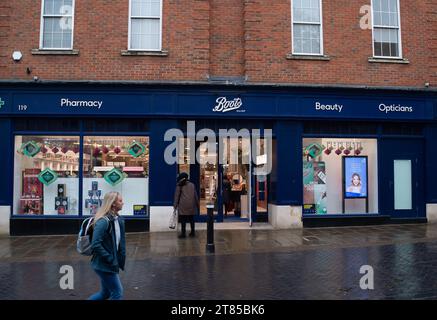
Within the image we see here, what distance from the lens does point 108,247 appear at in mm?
5238

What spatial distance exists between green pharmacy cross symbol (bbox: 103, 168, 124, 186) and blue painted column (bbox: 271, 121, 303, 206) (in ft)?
15.8

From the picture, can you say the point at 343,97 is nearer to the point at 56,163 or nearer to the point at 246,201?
the point at 246,201

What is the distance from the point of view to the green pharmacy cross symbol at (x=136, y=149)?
515 inches

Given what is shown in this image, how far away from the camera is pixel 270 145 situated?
552 inches

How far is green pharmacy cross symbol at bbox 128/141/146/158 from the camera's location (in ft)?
42.9

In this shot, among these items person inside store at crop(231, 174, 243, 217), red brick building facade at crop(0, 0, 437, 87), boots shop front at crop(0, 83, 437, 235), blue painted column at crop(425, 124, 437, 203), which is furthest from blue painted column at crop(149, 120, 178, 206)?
blue painted column at crop(425, 124, 437, 203)

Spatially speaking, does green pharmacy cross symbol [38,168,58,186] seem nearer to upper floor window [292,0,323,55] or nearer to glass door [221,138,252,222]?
glass door [221,138,252,222]

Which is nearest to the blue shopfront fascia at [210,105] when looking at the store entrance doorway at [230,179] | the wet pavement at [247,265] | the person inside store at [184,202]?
the store entrance doorway at [230,179]

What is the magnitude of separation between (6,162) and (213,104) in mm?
6307

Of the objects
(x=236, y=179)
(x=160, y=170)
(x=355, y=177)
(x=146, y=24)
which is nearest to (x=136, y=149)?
(x=160, y=170)

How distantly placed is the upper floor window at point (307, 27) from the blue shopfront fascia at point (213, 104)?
1564mm

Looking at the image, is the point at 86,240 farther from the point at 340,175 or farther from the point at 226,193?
the point at 340,175

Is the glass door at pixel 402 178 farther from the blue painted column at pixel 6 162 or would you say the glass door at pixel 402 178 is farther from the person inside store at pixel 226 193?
the blue painted column at pixel 6 162
